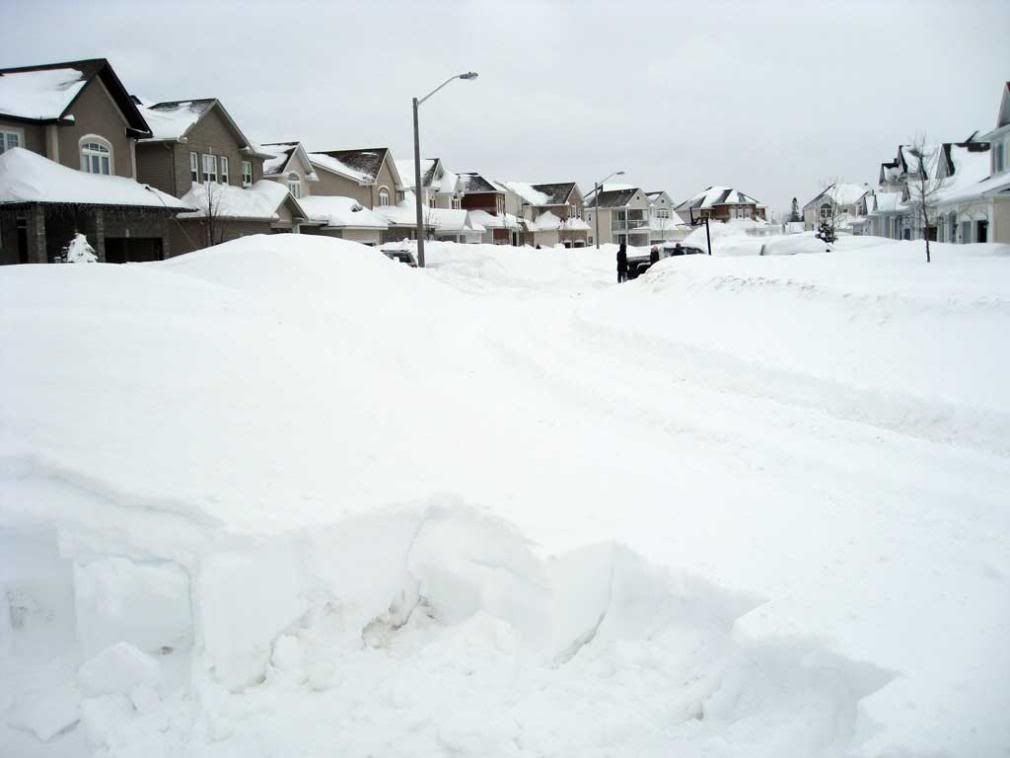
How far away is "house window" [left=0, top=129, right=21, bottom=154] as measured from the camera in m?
29.7

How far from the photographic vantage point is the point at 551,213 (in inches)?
3233

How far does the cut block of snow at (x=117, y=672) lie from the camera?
6043 millimetres

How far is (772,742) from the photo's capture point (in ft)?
16.0

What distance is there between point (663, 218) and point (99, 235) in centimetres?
7183

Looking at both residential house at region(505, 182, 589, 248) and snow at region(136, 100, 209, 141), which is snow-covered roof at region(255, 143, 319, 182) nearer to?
snow at region(136, 100, 209, 141)

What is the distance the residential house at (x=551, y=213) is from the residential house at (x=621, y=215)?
4249 millimetres

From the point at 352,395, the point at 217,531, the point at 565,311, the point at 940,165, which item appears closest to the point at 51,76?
the point at 565,311

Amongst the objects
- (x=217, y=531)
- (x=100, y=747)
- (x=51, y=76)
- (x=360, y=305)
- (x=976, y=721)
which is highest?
(x=51, y=76)

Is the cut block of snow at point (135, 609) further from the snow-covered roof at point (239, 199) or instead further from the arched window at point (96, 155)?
the snow-covered roof at point (239, 199)

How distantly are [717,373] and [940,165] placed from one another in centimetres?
3953

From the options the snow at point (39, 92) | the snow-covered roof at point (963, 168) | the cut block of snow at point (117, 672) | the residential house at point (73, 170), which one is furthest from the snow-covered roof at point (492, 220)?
the cut block of snow at point (117, 672)

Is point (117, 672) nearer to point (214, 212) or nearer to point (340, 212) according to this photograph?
point (214, 212)

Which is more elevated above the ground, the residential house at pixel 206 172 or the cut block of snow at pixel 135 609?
the residential house at pixel 206 172

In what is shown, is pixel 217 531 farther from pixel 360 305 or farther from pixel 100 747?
pixel 360 305
